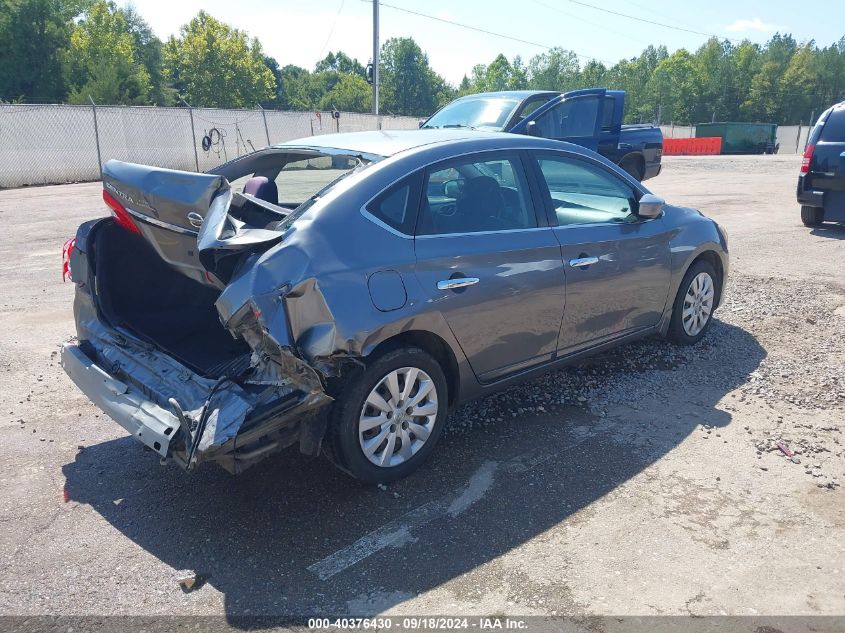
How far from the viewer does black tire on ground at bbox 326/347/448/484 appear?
10.7 feet

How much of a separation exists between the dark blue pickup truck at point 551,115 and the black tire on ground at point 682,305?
17.8 ft

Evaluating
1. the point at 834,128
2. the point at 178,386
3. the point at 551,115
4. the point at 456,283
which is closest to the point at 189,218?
the point at 178,386

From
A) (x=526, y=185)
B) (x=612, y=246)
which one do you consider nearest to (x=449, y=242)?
(x=526, y=185)

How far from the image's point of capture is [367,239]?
3.36m

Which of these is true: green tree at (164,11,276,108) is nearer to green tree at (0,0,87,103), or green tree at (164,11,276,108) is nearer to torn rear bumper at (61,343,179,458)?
green tree at (0,0,87,103)

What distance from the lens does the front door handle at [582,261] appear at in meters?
4.23

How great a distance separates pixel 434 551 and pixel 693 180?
1985 cm

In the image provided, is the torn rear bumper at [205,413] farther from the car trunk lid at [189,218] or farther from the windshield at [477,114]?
the windshield at [477,114]

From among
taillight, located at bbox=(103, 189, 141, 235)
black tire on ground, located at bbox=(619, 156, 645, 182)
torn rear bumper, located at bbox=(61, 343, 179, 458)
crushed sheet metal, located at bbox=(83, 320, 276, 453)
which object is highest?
taillight, located at bbox=(103, 189, 141, 235)

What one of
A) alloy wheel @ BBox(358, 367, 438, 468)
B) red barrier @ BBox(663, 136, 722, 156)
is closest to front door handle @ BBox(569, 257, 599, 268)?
alloy wheel @ BBox(358, 367, 438, 468)

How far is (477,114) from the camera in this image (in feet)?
36.5

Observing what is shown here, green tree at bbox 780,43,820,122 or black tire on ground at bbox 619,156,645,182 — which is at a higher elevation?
green tree at bbox 780,43,820,122

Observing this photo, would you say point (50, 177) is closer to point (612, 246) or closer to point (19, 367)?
point (19, 367)

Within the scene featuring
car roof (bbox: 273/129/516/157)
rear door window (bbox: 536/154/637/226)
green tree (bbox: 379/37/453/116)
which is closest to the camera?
car roof (bbox: 273/129/516/157)
